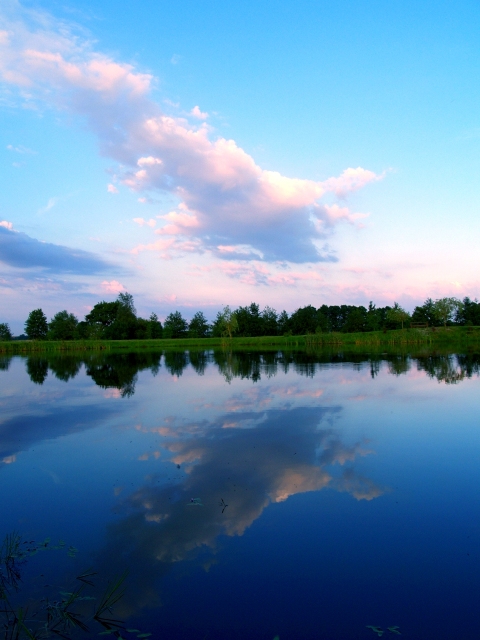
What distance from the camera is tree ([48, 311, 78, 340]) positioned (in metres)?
94.5

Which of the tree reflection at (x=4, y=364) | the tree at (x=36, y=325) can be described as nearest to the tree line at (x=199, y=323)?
the tree at (x=36, y=325)

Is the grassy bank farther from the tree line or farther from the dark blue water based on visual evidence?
the dark blue water

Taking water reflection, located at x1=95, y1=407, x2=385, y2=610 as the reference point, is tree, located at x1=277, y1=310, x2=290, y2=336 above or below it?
above

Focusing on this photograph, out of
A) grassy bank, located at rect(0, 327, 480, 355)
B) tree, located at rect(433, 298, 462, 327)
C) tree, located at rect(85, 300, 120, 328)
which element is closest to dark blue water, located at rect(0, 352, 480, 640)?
grassy bank, located at rect(0, 327, 480, 355)

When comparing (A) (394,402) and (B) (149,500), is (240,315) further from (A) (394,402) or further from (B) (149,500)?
(B) (149,500)

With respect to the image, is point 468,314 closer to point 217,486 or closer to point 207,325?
point 207,325

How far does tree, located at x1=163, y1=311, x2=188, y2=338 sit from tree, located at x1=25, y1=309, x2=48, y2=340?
3025cm

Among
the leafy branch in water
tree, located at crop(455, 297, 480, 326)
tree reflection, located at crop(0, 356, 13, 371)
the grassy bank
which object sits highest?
tree, located at crop(455, 297, 480, 326)

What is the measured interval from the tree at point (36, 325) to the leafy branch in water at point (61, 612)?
4267 inches

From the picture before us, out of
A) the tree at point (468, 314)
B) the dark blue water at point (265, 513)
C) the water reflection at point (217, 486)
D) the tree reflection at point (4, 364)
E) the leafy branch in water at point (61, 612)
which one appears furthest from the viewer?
the tree at point (468, 314)

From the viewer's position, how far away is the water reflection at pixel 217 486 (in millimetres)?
5590

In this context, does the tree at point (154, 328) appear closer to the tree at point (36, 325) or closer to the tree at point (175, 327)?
the tree at point (175, 327)

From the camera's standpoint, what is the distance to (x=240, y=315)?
97.8m

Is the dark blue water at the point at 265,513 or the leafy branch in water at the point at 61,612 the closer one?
the leafy branch in water at the point at 61,612
